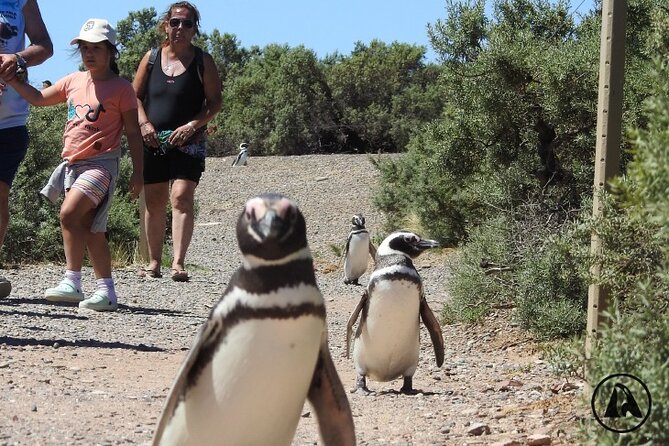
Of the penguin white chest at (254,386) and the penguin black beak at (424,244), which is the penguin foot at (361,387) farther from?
the penguin white chest at (254,386)

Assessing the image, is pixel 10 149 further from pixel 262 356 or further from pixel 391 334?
pixel 262 356

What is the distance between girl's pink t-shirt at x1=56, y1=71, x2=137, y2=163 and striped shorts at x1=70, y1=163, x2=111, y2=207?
7 cm

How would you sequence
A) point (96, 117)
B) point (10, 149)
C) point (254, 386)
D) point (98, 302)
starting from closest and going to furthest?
point (254, 386)
point (10, 149)
point (96, 117)
point (98, 302)

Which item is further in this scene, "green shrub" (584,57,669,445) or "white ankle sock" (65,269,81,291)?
"white ankle sock" (65,269,81,291)

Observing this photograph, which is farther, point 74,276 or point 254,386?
point 74,276

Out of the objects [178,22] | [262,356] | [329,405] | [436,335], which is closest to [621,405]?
[329,405]

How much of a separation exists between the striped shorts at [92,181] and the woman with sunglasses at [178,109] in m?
1.21

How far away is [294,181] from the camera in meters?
22.7

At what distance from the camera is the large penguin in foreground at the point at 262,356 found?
2.92 m

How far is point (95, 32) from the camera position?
6.52 meters

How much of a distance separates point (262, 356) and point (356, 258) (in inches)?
373

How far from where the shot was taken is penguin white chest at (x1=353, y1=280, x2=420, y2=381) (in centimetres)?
570

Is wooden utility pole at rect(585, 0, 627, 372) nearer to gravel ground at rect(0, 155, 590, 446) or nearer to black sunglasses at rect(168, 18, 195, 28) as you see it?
gravel ground at rect(0, 155, 590, 446)

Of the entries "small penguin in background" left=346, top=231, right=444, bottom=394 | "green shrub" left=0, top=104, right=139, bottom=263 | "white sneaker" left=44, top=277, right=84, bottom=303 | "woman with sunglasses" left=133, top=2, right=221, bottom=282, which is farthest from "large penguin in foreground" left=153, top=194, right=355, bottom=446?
"green shrub" left=0, top=104, right=139, bottom=263
